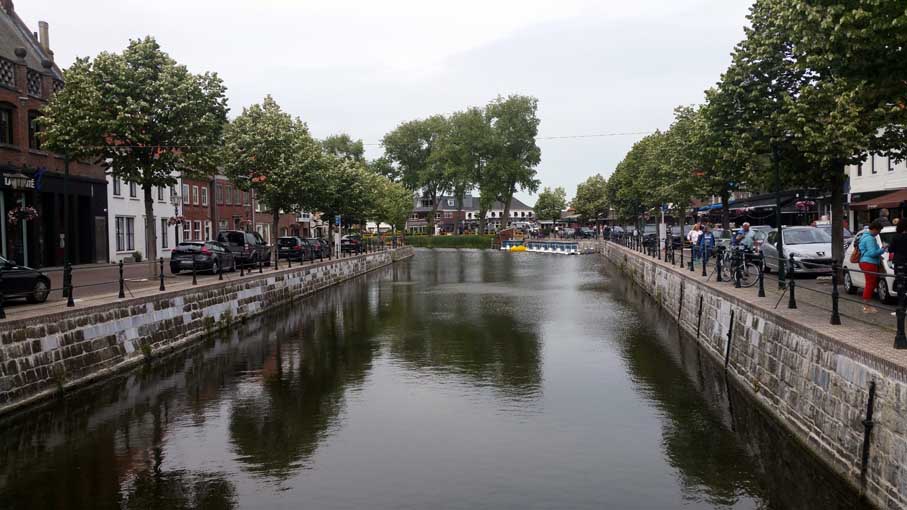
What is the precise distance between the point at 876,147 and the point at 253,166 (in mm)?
27747

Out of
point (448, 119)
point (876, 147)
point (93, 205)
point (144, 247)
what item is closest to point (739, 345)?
point (876, 147)

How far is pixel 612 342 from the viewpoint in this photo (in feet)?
61.4

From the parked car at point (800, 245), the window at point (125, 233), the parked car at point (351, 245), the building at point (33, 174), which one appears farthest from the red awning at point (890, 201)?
the window at point (125, 233)

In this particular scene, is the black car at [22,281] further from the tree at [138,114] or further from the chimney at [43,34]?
the chimney at [43,34]

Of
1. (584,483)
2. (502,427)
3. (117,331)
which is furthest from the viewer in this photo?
(117,331)

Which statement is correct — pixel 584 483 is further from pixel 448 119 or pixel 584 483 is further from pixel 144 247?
pixel 448 119

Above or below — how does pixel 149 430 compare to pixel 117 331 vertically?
below

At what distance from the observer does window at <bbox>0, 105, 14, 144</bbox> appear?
29.9 meters

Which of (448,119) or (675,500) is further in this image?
(448,119)

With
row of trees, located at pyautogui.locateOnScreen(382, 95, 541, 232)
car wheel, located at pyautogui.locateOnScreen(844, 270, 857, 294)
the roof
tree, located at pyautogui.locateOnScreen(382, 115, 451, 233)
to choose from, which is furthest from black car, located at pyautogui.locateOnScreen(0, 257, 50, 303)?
tree, located at pyautogui.locateOnScreen(382, 115, 451, 233)

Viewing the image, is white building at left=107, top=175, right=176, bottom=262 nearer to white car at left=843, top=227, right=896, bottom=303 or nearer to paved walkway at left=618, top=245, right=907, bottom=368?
paved walkway at left=618, top=245, right=907, bottom=368

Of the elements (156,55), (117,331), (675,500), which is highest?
(156,55)

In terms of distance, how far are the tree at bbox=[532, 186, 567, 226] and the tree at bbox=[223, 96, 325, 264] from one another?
351 feet

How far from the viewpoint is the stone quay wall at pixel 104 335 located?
39.3 ft
